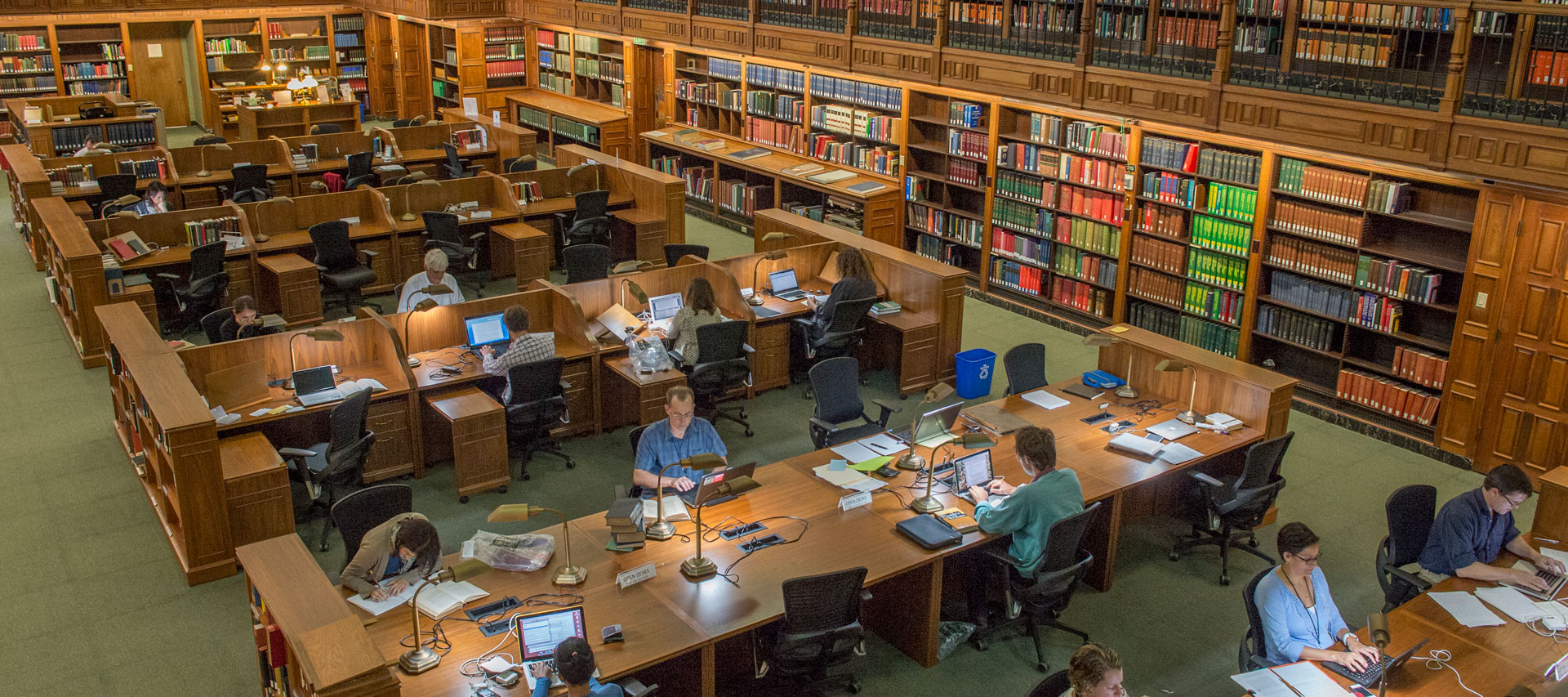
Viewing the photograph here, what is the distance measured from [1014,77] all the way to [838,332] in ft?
10.3

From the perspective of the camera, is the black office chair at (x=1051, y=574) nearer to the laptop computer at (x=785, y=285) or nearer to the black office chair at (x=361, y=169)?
the laptop computer at (x=785, y=285)

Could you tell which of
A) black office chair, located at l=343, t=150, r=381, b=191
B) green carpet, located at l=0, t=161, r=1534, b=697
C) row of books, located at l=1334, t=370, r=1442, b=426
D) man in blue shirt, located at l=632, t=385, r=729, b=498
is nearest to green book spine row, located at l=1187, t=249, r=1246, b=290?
row of books, located at l=1334, t=370, r=1442, b=426

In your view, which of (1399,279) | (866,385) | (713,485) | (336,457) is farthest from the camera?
(866,385)

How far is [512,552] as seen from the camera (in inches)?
213

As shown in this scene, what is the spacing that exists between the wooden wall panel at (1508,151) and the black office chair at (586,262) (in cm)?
658

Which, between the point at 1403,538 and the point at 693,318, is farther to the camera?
the point at 693,318

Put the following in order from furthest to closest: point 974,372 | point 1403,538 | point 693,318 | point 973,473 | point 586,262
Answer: point 586,262 < point 974,372 < point 693,318 < point 973,473 < point 1403,538

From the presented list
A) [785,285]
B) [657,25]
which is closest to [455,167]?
[657,25]

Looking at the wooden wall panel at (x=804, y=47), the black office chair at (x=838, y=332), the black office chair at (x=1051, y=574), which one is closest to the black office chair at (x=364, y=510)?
the black office chair at (x=1051, y=574)

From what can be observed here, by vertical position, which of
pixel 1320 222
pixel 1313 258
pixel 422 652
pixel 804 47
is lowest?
pixel 422 652

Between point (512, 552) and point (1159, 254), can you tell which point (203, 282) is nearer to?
point (512, 552)

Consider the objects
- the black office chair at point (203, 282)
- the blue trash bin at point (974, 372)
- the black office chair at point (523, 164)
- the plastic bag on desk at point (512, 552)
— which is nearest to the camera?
the plastic bag on desk at point (512, 552)

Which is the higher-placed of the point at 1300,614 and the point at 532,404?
the point at 1300,614

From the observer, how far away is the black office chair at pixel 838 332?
897 centimetres
